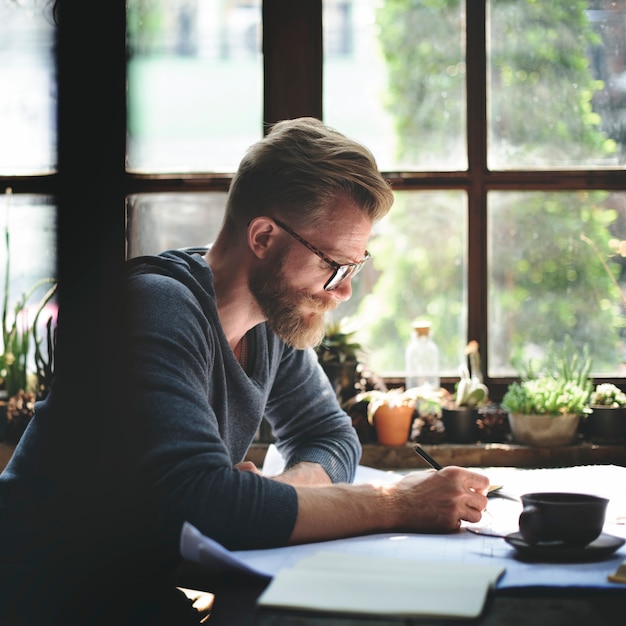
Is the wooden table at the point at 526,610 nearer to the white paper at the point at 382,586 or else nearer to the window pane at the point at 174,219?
the white paper at the point at 382,586

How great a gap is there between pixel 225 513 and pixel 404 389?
1.63m

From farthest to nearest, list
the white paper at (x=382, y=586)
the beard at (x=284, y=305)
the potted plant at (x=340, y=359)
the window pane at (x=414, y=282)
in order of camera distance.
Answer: the window pane at (x=414, y=282) → the potted plant at (x=340, y=359) → the beard at (x=284, y=305) → the white paper at (x=382, y=586)

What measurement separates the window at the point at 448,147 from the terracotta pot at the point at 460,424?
245 mm

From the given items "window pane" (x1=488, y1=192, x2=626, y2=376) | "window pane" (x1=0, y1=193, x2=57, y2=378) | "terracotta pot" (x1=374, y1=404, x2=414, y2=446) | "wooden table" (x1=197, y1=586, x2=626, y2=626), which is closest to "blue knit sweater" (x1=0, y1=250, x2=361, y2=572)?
"wooden table" (x1=197, y1=586, x2=626, y2=626)

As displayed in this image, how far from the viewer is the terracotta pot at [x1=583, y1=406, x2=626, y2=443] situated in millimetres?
2641

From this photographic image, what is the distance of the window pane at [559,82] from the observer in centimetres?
288

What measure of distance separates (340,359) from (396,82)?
94 cm

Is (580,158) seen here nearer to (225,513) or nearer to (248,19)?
(248,19)

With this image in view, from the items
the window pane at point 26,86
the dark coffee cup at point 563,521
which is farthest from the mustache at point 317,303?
the window pane at point 26,86

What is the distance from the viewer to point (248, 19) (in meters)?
2.93

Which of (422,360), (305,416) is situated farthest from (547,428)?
(305,416)

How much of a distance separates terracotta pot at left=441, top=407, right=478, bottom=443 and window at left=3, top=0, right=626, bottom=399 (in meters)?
0.24

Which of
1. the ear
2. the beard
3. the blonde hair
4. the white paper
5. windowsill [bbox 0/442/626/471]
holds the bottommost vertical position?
windowsill [bbox 0/442/626/471]

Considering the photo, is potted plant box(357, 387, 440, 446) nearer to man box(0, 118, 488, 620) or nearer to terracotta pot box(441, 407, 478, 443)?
terracotta pot box(441, 407, 478, 443)
